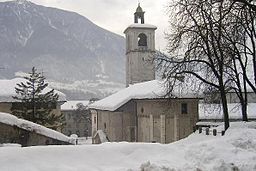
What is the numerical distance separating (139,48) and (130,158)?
45.2 meters

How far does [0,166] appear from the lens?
9.16m

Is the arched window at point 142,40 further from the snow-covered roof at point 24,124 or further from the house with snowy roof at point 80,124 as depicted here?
the snow-covered roof at point 24,124

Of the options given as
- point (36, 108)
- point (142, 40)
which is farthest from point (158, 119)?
point (142, 40)

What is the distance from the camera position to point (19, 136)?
22.0 m

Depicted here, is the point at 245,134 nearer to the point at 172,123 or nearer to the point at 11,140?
the point at 11,140

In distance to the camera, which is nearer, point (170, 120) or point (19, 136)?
point (19, 136)

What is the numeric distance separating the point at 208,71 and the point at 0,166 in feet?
55.1

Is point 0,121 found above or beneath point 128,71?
beneath

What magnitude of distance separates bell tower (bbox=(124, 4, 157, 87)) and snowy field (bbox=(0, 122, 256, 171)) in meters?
42.9

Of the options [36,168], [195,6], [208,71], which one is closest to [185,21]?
[195,6]

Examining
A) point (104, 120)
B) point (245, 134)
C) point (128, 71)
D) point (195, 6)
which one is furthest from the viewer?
point (128, 71)

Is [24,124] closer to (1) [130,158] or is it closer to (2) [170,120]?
(1) [130,158]

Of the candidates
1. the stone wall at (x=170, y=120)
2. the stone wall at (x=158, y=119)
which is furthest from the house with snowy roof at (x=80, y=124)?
the stone wall at (x=170, y=120)

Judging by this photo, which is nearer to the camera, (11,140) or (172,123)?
(11,140)
